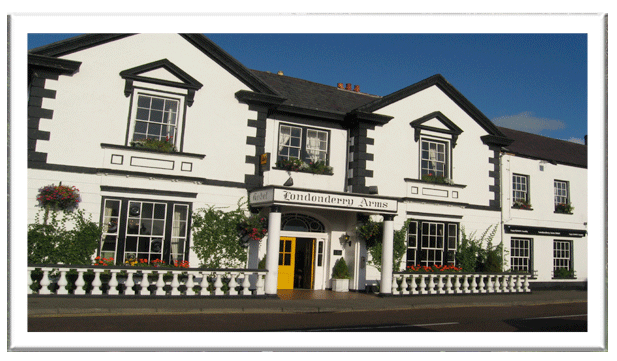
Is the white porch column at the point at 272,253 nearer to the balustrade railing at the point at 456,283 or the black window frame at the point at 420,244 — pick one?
the balustrade railing at the point at 456,283

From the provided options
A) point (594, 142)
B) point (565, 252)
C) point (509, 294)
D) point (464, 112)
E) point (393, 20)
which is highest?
point (464, 112)

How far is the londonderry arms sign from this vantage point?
13844 millimetres

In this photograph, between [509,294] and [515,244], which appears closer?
[509,294]

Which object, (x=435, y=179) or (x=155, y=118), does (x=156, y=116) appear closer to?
(x=155, y=118)

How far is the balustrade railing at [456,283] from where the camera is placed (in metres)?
16.0

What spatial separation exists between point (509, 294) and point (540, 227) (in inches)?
171

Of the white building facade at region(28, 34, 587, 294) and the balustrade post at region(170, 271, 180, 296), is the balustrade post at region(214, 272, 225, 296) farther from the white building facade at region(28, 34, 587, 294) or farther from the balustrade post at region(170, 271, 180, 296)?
the white building facade at region(28, 34, 587, 294)

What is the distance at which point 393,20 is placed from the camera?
8305mm

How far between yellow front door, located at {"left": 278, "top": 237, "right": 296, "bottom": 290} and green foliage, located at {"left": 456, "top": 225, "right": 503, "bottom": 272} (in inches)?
226

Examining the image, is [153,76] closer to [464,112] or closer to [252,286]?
[252,286]

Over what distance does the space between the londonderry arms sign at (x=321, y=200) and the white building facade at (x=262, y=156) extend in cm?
4

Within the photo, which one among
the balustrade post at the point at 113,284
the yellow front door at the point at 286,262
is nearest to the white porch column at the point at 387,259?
the yellow front door at the point at 286,262

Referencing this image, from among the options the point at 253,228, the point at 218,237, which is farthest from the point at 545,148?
the point at 218,237

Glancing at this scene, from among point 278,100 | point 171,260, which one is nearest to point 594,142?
point 278,100
